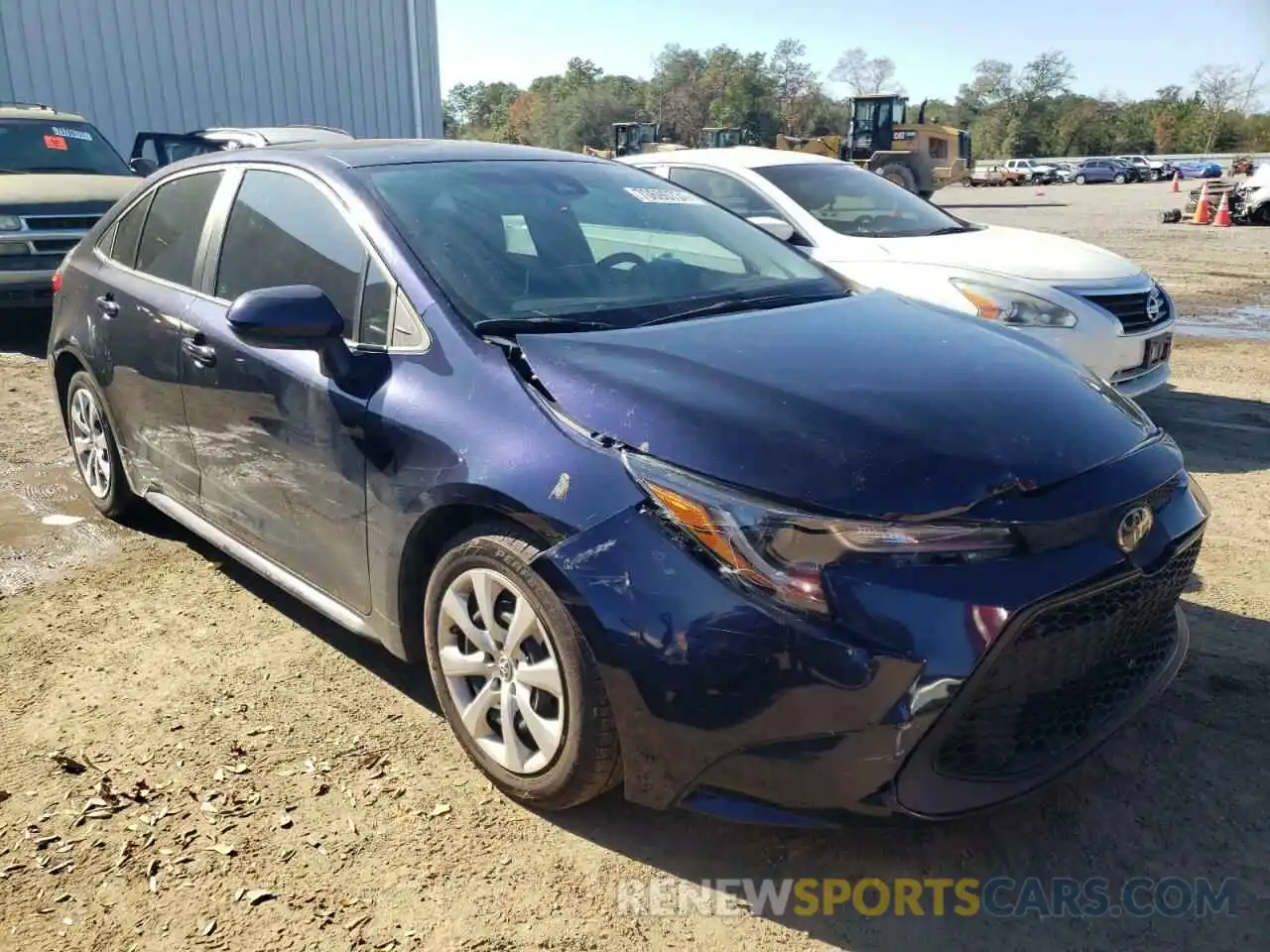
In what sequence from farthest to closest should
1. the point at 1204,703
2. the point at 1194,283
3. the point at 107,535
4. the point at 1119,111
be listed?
the point at 1119,111 → the point at 1194,283 → the point at 107,535 → the point at 1204,703

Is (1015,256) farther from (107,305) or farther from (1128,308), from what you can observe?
(107,305)

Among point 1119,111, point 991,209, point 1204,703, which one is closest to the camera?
point 1204,703

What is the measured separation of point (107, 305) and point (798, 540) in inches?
127

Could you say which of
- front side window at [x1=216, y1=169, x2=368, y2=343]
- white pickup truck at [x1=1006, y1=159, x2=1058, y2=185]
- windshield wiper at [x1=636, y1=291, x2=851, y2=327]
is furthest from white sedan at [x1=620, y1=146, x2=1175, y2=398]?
white pickup truck at [x1=1006, y1=159, x2=1058, y2=185]

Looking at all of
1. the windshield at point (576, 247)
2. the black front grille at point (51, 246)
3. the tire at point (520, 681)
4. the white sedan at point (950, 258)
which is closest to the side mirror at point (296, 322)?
the windshield at point (576, 247)

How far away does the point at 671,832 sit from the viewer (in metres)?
2.55

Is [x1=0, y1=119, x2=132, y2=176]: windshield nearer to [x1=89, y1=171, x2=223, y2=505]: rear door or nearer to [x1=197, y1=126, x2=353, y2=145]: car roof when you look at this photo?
[x1=197, y1=126, x2=353, y2=145]: car roof

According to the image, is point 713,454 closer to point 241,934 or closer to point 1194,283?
point 241,934

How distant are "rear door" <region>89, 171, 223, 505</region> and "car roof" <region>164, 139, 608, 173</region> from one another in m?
0.22

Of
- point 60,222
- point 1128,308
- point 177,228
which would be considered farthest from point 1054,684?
point 60,222

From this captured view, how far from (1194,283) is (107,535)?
41.3ft

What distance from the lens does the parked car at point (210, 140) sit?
11078 mm

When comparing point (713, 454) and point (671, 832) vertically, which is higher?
Result: point (713, 454)

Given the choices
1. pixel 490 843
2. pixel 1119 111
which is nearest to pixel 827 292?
pixel 490 843
